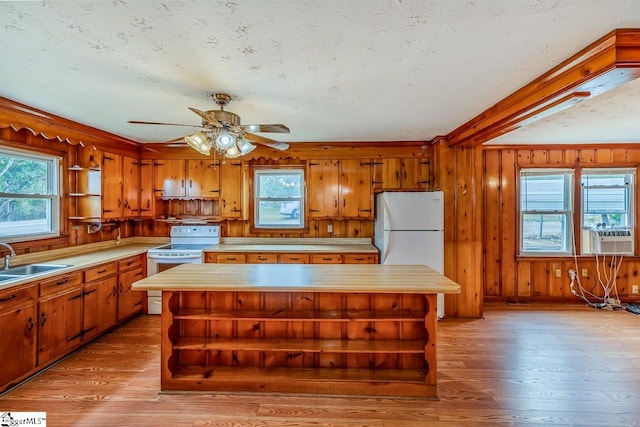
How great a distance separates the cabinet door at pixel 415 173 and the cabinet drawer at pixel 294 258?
5.56 ft

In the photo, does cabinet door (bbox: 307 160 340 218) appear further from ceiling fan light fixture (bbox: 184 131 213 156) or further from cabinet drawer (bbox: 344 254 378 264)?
ceiling fan light fixture (bbox: 184 131 213 156)

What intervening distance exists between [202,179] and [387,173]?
2644 millimetres

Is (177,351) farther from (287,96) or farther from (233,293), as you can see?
(287,96)

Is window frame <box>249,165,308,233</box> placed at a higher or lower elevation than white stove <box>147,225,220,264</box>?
higher

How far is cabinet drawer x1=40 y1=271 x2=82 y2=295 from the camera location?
2571 millimetres

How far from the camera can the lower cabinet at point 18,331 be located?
88.7 inches

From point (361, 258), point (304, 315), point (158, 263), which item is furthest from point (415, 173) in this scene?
point (158, 263)

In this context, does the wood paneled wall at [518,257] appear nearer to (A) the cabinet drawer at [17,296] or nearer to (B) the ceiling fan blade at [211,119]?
(B) the ceiling fan blade at [211,119]

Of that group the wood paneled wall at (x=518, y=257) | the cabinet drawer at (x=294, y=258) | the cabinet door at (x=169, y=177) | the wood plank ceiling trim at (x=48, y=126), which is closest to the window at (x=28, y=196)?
the wood plank ceiling trim at (x=48, y=126)

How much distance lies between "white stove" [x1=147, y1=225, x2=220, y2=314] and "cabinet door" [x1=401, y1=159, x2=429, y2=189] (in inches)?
111

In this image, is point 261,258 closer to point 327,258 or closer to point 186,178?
point 327,258

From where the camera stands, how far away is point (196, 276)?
2.42 metres

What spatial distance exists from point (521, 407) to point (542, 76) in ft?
7.57

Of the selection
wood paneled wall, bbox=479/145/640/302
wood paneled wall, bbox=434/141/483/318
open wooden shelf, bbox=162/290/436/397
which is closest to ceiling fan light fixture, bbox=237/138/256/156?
open wooden shelf, bbox=162/290/436/397
